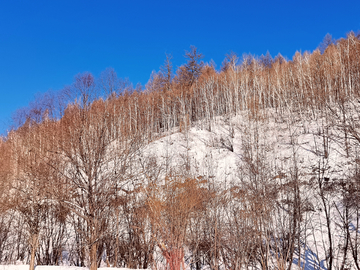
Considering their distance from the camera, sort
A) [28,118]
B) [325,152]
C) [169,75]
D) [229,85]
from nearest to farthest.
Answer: [325,152] < [28,118] < [229,85] < [169,75]

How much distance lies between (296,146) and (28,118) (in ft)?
68.8

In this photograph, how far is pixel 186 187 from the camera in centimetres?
1173

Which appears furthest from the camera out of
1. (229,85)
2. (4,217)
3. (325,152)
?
(229,85)

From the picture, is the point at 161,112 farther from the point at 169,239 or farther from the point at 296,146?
the point at 169,239

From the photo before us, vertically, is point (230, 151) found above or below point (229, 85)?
below

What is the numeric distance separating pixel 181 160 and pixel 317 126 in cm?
1246

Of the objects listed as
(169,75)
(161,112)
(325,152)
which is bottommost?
(325,152)

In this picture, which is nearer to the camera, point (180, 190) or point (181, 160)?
point (180, 190)

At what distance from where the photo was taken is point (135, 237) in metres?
12.9

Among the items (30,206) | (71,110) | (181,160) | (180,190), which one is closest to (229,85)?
(181,160)

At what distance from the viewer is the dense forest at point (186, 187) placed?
326 inches

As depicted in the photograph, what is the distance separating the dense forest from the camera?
8289mm

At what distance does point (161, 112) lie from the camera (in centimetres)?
3062

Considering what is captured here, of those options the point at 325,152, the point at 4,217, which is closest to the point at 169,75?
the point at 325,152
